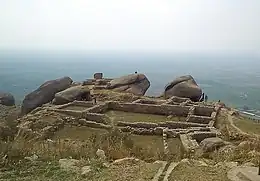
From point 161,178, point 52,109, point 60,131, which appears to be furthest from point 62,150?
point 52,109

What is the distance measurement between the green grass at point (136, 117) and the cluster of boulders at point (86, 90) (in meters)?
5.12

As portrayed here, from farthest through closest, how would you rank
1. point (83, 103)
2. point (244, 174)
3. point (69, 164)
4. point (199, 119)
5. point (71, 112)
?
point (83, 103)
point (71, 112)
point (199, 119)
point (69, 164)
point (244, 174)

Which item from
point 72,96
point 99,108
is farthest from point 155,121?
point 72,96

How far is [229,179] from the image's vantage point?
742cm

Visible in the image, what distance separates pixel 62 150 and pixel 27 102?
24398 mm

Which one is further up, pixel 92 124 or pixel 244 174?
pixel 244 174

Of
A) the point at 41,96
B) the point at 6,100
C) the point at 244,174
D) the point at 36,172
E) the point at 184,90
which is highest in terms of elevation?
the point at 244,174

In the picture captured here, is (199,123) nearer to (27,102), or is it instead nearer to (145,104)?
(145,104)

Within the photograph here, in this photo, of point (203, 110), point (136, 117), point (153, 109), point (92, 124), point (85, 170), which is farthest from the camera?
point (153, 109)

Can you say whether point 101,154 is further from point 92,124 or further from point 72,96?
point 72,96

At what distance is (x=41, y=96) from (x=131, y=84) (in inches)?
366

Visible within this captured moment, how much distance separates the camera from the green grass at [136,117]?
2461 centimetres

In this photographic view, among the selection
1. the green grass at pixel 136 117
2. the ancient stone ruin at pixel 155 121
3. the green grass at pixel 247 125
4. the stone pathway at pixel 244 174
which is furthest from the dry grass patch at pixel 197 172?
the green grass at pixel 136 117

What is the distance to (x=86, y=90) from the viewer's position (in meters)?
32.0
